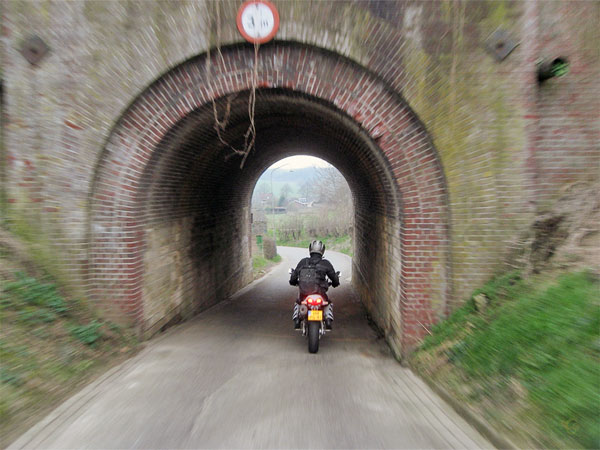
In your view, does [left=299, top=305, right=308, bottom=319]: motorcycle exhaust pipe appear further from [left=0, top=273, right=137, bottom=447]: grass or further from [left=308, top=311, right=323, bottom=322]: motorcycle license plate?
[left=0, top=273, right=137, bottom=447]: grass

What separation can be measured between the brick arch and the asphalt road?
2.59ft

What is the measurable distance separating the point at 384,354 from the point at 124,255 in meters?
3.89

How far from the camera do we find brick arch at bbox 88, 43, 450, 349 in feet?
15.0

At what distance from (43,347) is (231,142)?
4.60m

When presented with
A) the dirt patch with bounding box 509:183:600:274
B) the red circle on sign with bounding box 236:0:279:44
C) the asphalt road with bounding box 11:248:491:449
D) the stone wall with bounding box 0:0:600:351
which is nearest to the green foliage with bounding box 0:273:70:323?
the stone wall with bounding box 0:0:600:351

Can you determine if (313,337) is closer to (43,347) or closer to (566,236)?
(43,347)

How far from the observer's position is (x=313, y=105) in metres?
5.22

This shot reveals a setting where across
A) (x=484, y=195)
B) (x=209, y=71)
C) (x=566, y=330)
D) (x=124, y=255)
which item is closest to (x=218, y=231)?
(x=124, y=255)

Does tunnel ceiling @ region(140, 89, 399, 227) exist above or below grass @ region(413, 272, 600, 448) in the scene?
above

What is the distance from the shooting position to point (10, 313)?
150 inches

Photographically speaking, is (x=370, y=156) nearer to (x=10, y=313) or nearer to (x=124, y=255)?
(x=124, y=255)

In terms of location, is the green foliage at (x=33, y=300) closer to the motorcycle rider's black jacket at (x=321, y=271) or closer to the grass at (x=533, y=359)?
the motorcycle rider's black jacket at (x=321, y=271)

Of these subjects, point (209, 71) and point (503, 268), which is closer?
point (503, 268)

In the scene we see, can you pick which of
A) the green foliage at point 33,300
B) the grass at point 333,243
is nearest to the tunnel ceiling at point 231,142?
the green foliage at point 33,300
